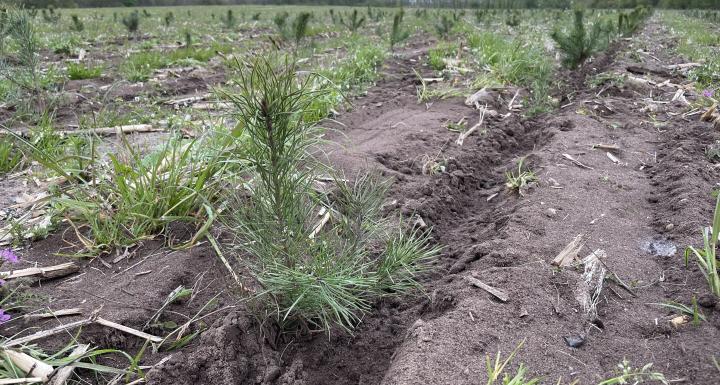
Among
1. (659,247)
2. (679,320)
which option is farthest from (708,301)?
(659,247)

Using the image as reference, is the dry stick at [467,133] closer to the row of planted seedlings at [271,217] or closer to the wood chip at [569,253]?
the row of planted seedlings at [271,217]

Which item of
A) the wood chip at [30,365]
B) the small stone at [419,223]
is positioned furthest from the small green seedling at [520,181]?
the wood chip at [30,365]

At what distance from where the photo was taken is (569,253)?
2.70 m

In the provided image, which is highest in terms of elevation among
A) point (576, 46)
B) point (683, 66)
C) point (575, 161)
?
point (576, 46)

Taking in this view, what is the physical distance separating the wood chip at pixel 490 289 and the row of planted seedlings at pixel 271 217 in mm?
286

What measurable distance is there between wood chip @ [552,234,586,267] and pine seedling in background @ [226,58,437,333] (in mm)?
790

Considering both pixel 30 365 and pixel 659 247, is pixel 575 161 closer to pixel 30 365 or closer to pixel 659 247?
pixel 659 247

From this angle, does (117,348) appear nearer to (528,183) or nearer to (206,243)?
(206,243)

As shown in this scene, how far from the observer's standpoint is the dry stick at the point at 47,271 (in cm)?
267

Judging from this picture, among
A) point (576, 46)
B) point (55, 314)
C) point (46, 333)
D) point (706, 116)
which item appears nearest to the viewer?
point (46, 333)

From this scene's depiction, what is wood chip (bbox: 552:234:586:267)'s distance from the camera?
2.63m

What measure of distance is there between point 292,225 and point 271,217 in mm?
99

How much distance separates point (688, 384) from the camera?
183 centimetres

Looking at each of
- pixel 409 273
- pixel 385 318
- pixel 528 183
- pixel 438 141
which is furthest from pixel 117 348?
pixel 438 141
